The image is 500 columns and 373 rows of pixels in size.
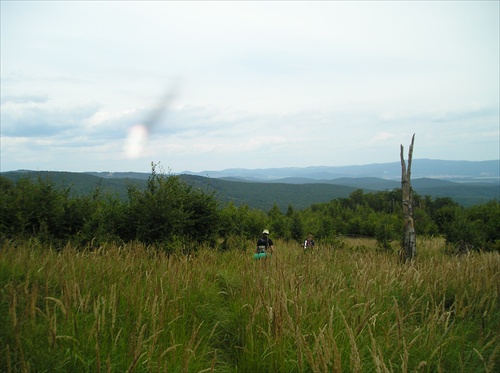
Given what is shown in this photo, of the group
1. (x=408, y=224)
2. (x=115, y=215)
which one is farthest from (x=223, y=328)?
(x=115, y=215)

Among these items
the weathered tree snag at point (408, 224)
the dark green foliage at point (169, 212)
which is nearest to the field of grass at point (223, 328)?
the weathered tree snag at point (408, 224)

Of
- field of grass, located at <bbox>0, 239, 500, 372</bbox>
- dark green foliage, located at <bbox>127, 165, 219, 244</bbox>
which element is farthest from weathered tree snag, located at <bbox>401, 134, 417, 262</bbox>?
dark green foliage, located at <bbox>127, 165, 219, 244</bbox>

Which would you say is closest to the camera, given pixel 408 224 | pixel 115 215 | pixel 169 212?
pixel 408 224

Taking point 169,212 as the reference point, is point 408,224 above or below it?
below

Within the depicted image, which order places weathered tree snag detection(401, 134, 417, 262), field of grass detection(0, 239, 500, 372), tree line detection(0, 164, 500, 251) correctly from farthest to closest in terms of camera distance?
tree line detection(0, 164, 500, 251) → weathered tree snag detection(401, 134, 417, 262) → field of grass detection(0, 239, 500, 372)

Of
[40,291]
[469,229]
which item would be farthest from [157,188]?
[469,229]

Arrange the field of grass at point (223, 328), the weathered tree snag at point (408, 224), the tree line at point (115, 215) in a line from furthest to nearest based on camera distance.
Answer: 1. the tree line at point (115, 215)
2. the weathered tree snag at point (408, 224)
3. the field of grass at point (223, 328)

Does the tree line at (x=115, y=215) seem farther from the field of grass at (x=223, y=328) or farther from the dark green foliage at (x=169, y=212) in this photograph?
the field of grass at (x=223, y=328)

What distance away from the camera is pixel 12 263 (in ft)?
15.2

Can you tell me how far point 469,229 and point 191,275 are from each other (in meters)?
32.4

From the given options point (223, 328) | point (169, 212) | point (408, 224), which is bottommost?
point (223, 328)

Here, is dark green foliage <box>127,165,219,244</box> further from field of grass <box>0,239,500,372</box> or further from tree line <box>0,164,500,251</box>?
field of grass <box>0,239,500,372</box>

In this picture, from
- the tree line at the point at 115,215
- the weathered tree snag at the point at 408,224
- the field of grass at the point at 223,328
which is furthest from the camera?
the tree line at the point at 115,215

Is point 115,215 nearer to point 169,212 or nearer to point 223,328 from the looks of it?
point 169,212
